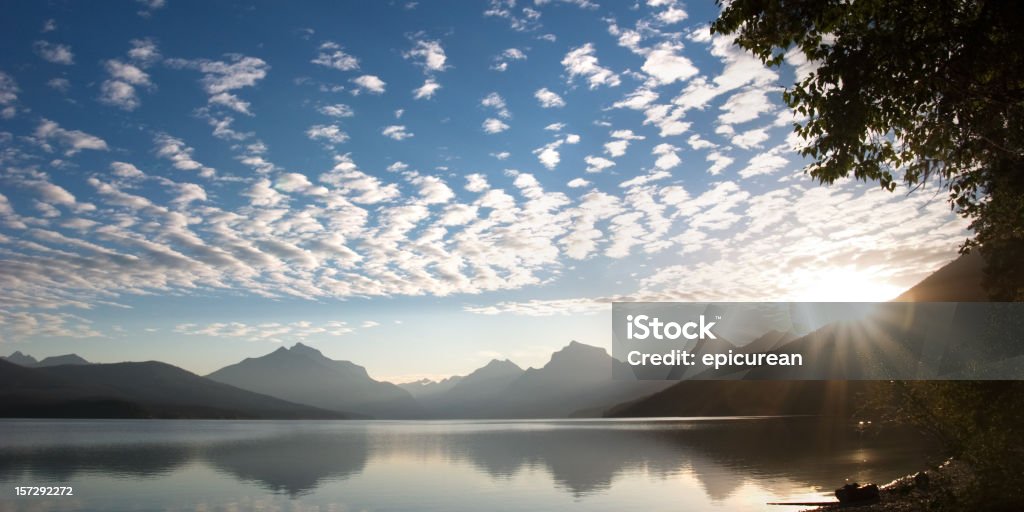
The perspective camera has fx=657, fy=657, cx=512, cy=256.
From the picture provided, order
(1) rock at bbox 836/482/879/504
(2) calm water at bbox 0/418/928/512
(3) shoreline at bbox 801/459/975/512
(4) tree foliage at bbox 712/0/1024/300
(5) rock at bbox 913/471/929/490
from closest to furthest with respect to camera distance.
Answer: (4) tree foliage at bbox 712/0/1024/300 → (3) shoreline at bbox 801/459/975/512 → (1) rock at bbox 836/482/879/504 → (5) rock at bbox 913/471/929/490 → (2) calm water at bbox 0/418/928/512

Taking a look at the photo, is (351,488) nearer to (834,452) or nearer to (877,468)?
(877,468)

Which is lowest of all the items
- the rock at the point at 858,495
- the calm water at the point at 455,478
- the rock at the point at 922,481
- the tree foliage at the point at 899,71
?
the calm water at the point at 455,478

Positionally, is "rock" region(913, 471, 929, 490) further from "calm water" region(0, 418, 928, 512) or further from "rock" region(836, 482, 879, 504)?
"calm water" region(0, 418, 928, 512)

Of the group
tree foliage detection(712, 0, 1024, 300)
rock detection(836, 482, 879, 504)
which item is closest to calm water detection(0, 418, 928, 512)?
rock detection(836, 482, 879, 504)

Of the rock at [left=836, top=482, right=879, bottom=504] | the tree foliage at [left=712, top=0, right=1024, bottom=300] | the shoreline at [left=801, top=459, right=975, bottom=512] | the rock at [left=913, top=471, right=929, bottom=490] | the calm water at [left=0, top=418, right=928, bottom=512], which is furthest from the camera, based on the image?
the calm water at [left=0, top=418, right=928, bottom=512]

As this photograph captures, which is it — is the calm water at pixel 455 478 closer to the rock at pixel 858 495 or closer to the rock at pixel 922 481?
the rock at pixel 858 495

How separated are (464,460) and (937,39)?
103426 mm

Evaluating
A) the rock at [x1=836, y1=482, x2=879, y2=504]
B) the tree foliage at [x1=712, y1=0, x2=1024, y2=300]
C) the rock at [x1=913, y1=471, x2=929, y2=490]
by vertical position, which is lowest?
the rock at [x1=836, y1=482, x2=879, y2=504]

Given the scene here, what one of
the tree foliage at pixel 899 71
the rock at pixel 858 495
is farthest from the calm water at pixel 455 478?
the tree foliage at pixel 899 71

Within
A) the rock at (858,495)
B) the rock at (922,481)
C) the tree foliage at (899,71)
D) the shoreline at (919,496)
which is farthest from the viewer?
the rock at (922,481)

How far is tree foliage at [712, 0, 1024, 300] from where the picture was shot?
17.0 metres

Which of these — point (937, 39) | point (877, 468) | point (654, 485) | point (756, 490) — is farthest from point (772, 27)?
point (877, 468)

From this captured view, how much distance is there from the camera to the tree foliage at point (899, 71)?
1705 centimetres

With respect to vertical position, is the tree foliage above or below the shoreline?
above
